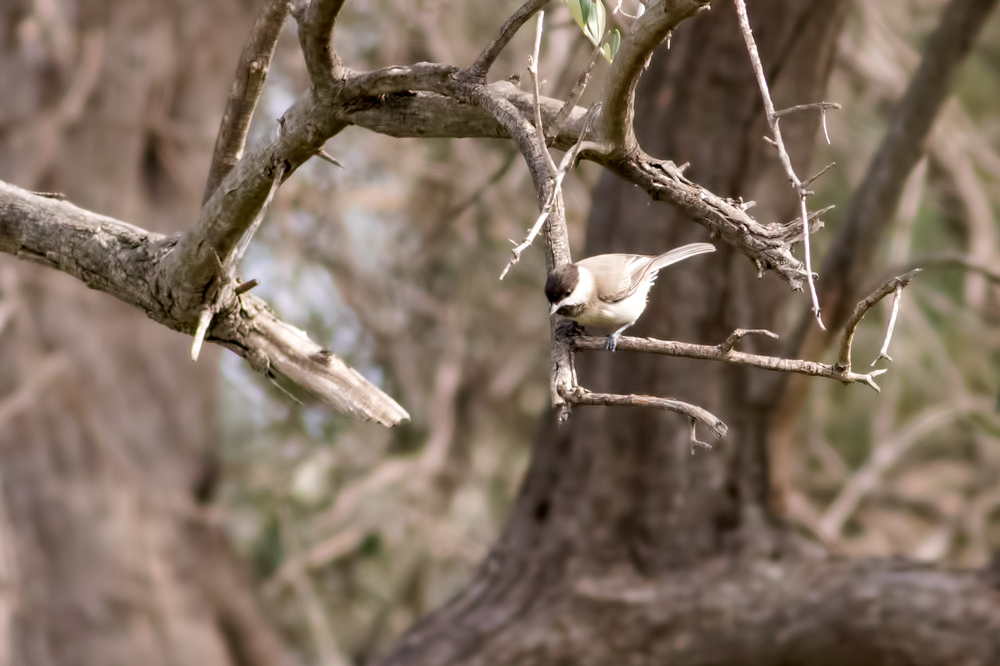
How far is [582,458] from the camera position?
11.5 ft

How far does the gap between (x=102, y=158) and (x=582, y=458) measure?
3.08 m

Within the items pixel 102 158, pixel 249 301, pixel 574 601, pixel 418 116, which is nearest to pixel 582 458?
pixel 574 601

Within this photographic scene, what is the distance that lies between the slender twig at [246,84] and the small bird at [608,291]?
Result: 2.08 ft

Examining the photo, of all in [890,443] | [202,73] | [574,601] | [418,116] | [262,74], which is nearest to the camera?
[418,116]

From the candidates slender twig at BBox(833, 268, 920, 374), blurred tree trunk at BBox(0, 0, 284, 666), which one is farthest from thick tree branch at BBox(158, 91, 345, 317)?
blurred tree trunk at BBox(0, 0, 284, 666)

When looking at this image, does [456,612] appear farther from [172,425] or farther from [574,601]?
[172,425]

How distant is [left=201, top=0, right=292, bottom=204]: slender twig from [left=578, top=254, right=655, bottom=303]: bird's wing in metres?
0.63

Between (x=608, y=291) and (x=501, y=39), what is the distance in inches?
18.8

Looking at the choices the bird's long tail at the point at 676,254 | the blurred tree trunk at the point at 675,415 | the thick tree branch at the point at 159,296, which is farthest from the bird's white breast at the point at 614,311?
the blurred tree trunk at the point at 675,415

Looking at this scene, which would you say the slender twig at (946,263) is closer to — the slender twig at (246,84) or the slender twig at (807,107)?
the slender twig at (807,107)

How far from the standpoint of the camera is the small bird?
1.54m

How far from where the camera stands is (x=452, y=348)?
5836 millimetres

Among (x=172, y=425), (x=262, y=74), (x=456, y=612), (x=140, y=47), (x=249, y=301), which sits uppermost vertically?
(x=140, y=47)

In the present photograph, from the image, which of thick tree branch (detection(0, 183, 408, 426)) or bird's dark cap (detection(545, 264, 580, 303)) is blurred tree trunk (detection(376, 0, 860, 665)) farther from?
bird's dark cap (detection(545, 264, 580, 303))
